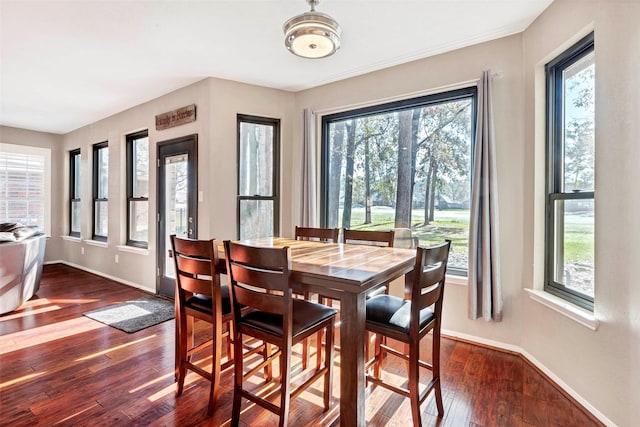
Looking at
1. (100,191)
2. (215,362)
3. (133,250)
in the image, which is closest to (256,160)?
(133,250)

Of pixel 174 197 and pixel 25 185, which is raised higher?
pixel 25 185

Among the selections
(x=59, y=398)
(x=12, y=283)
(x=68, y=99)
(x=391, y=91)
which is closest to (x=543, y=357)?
(x=391, y=91)

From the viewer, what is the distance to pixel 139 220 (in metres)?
4.67

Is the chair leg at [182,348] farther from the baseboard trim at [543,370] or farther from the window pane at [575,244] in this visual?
the window pane at [575,244]

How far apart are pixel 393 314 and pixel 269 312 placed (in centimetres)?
68

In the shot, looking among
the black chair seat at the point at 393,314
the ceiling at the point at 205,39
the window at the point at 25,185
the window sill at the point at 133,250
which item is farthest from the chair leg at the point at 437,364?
the window at the point at 25,185

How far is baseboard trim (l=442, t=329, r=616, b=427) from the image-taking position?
71.4 inches

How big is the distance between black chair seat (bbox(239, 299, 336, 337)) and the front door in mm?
2238

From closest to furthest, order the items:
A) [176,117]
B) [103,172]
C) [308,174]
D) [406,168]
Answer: [406,168], [308,174], [176,117], [103,172]

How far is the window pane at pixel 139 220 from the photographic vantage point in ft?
14.9

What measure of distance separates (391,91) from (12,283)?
4.57 meters

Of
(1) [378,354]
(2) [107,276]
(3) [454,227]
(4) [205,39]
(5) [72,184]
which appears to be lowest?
(2) [107,276]

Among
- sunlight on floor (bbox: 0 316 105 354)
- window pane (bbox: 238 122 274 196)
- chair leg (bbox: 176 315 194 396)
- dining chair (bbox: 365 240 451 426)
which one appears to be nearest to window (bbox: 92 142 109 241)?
sunlight on floor (bbox: 0 316 105 354)

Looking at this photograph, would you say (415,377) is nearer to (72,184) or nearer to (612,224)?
(612,224)
